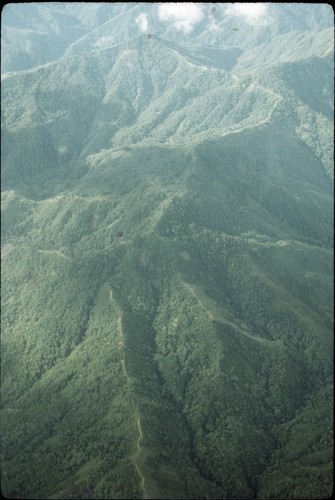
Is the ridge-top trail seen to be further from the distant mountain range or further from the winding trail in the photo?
the distant mountain range

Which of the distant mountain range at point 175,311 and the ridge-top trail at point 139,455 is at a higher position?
the distant mountain range at point 175,311

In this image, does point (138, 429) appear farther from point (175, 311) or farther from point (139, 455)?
point (175, 311)

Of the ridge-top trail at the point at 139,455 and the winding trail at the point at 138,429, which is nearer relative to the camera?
the ridge-top trail at the point at 139,455

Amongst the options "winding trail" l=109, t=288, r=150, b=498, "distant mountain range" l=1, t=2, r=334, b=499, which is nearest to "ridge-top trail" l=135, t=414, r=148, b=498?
"winding trail" l=109, t=288, r=150, b=498

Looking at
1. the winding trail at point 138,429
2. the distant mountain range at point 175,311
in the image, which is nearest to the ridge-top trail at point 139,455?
the winding trail at point 138,429

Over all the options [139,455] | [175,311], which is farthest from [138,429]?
[175,311]

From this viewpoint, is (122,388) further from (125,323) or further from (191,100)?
(191,100)

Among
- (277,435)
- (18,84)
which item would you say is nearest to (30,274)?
(277,435)

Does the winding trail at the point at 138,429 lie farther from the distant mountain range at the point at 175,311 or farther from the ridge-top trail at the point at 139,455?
the distant mountain range at the point at 175,311
